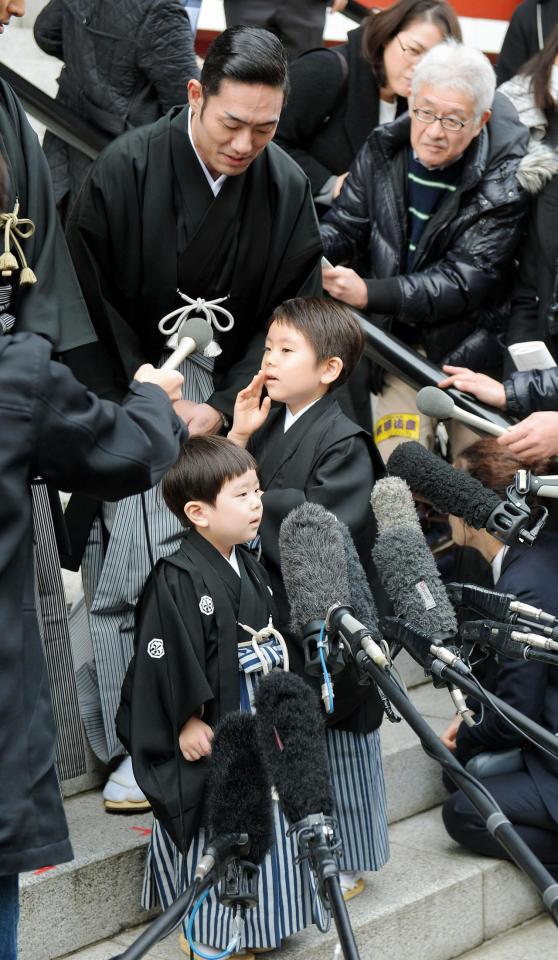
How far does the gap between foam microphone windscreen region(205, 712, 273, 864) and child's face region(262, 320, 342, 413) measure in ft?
4.41

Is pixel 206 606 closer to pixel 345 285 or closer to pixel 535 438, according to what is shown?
pixel 535 438

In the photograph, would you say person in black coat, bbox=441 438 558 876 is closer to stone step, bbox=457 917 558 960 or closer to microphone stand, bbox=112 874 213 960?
stone step, bbox=457 917 558 960

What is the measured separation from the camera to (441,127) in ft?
13.2

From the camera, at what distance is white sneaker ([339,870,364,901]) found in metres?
3.36

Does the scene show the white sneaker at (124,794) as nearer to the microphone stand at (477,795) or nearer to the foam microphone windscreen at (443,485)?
the foam microphone windscreen at (443,485)

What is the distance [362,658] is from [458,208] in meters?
2.53

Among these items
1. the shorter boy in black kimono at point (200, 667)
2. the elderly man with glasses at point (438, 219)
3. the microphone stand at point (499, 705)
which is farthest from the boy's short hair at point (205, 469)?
the elderly man with glasses at point (438, 219)

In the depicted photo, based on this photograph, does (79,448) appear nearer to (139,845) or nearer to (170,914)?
(170,914)

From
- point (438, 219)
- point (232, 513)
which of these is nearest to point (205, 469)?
point (232, 513)

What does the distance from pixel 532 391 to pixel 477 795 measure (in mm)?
2233

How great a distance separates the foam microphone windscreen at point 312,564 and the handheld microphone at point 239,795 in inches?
9.9

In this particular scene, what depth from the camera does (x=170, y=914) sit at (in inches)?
67.4

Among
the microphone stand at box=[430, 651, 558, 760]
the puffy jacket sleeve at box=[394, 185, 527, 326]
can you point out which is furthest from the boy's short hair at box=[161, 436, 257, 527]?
the puffy jacket sleeve at box=[394, 185, 527, 326]

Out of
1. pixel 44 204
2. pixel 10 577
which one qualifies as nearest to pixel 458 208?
pixel 44 204
